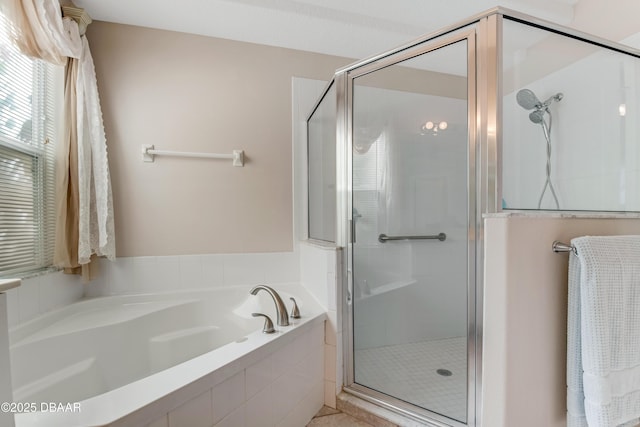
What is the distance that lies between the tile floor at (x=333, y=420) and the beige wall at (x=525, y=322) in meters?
0.63

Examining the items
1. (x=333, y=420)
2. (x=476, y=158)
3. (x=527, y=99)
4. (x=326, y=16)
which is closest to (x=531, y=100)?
(x=527, y=99)

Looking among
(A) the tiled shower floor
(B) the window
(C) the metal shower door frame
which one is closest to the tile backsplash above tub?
(B) the window

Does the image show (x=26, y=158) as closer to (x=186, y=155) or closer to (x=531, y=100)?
(x=186, y=155)

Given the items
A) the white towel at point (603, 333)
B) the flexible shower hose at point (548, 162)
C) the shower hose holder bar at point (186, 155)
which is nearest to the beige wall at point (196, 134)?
the shower hose holder bar at point (186, 155)

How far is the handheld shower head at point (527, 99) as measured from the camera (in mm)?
1335

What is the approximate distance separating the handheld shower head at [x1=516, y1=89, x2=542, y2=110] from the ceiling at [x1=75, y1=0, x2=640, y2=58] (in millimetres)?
665

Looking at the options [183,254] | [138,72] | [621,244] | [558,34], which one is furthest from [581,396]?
[138,72]

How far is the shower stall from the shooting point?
1.14m

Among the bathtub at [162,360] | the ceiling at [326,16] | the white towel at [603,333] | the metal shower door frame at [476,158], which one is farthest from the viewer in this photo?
the ceiling at [326,16]

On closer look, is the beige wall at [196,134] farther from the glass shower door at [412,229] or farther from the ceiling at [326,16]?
the glass shower door at [412,229]

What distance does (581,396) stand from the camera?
896 millimetres

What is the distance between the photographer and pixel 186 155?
6.22 ft

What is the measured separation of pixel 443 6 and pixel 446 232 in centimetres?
141

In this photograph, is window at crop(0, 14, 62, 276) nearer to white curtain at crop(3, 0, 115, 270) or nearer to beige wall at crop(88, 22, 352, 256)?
white curtain at crop(3, 0, 115, 270)
